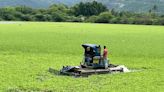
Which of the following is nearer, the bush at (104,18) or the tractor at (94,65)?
the tractor at (94,65)

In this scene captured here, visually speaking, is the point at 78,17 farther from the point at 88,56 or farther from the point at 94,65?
the point at 94,65

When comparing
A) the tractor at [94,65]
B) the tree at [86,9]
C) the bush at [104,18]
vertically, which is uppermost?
the tractor at [94,65]

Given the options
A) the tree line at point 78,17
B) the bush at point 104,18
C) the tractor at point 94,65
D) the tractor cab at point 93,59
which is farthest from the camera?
the bush at point 104,18

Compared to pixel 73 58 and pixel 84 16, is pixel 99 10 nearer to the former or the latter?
pixel 84 16

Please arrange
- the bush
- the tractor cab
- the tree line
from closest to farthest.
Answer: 1. the tractor cab
2. the tree line
3. the bush

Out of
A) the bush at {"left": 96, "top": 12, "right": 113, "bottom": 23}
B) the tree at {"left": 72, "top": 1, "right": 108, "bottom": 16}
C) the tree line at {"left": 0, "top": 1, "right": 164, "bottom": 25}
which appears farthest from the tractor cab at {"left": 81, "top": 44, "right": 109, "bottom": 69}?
the tree at {"left": 72, "top": 1, "right": 108, "bottom": 16}

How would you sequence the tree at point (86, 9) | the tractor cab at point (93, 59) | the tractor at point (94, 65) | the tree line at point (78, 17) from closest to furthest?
the tractor at point (94, 65) < the tractor cab at point (93, 59) < the tree line at point (78, 17) < the tree at point (86, 9)

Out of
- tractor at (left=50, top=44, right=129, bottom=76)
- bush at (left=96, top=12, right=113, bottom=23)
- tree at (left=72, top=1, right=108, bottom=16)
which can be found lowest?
bush at (left=96, top=12, right=113, bottom=23)

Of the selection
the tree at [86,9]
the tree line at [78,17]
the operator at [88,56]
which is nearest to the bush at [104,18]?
the tree line at [78,17]

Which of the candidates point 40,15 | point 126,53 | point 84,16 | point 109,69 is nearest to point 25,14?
point 40,15

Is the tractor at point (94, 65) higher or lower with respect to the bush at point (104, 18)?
higher

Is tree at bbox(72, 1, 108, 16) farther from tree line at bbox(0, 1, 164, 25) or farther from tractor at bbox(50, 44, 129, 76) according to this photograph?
tractor at bbox(50, 44, 129, 76)

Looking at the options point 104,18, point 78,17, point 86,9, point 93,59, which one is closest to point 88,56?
point 93,59

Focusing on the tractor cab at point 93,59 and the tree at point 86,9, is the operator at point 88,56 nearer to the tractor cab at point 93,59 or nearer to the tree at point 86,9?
the tractor cab at point 93,59
